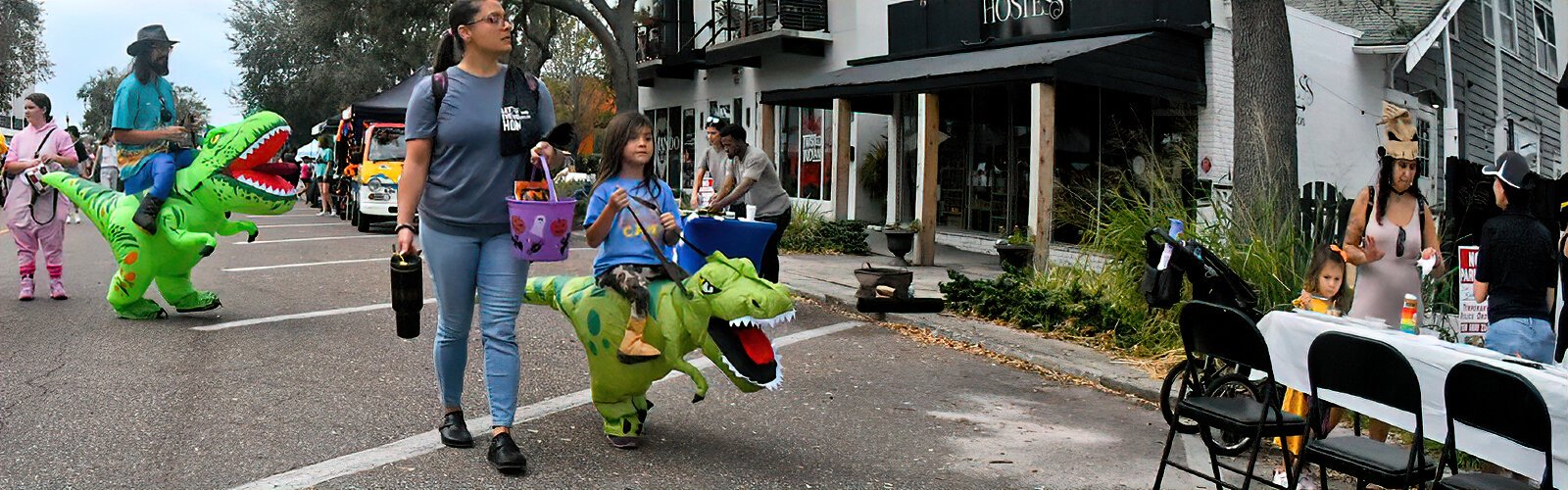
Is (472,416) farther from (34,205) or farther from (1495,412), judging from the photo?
(34,205)

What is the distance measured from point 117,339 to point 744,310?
16.8 ft

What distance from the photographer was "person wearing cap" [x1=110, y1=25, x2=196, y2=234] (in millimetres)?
8250

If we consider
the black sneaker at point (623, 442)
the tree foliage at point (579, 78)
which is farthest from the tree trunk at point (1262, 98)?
the tree foliage at point (579, 78)

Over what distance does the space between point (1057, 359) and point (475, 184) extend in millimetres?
4351

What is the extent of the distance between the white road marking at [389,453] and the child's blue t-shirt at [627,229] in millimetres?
930

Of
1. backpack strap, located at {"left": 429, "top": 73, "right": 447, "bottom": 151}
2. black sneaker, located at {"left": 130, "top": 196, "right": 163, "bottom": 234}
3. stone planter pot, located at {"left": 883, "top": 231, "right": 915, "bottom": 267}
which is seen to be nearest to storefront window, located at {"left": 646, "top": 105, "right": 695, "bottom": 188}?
stone planter pot, located at {"left": 883, "top": 231, "right": 915, "bottom": 267}

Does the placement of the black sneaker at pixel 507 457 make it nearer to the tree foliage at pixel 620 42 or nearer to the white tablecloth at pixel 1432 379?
the white tablecloth at pixel 1432 379

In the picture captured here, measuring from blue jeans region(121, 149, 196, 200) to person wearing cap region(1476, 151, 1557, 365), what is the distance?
25.6ft

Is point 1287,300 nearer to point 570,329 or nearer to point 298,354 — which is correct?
point 570,329

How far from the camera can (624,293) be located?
497 cm

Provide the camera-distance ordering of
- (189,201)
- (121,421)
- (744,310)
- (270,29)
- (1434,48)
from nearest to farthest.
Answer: (744,310), (121,421), (189,201), (1434,48), (270,29)

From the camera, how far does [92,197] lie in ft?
29.2

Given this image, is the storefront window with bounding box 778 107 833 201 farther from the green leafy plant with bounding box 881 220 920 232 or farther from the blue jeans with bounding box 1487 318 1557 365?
the blue jeans with bounding box 1487 318 1557 365

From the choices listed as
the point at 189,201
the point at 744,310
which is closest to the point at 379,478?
the point at 744,310
